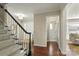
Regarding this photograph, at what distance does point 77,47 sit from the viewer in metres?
1.97

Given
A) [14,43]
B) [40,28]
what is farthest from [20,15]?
[14,43]

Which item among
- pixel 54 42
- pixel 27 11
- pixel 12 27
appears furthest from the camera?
pixel 12 27

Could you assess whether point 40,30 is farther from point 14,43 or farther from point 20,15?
point 14,43

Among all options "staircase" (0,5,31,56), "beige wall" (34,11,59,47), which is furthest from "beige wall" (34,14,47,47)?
"staircase" (0,5,31,56)

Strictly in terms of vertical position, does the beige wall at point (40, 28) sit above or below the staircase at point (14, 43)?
above

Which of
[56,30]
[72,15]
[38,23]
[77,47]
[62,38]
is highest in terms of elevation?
[72,15]

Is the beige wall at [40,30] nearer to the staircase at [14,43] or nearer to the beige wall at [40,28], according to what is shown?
the beige wall at [40,28]

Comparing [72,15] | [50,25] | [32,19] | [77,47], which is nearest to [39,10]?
[32,19]

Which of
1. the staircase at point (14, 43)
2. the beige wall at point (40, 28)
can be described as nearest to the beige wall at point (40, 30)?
the beige wall at point (40, 28)

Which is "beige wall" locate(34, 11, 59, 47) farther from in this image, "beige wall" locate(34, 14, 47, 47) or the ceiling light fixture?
the ceiling light fixture

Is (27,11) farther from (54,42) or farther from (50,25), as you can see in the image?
(54,42)

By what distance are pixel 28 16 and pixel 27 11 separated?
84 millimetres

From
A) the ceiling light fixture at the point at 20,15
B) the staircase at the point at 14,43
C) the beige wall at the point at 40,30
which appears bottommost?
the staircase at the point at 14,43

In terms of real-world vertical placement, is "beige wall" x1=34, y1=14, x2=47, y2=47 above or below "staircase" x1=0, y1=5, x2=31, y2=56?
above
